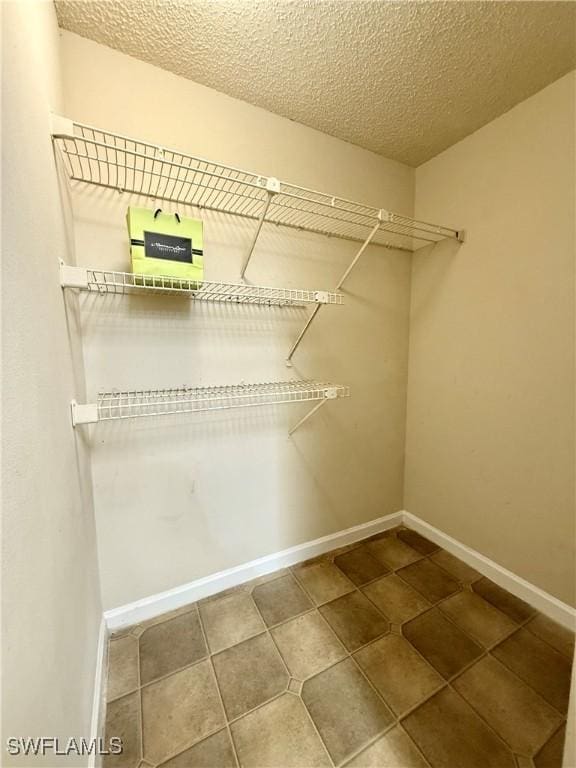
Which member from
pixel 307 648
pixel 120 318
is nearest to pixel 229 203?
pixel 120 318

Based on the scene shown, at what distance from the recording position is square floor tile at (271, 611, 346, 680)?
1222 mm

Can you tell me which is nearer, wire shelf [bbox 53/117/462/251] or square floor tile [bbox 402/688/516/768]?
square floor tile [bbox 402/688/516/768]

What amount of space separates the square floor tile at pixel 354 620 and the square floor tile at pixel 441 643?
0.13m

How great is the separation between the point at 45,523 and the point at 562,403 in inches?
73.5

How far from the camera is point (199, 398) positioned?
4.52ft

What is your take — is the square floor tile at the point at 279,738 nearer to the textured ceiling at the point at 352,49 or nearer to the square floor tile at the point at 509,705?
the square floor tile at the point at 509,705

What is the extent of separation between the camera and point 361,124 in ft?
5.19

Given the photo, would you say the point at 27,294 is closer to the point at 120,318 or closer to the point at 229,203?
the point at 120,318

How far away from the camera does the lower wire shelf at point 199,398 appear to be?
117 centimetres

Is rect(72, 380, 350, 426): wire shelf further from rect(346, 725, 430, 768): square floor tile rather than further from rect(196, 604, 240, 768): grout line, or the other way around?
rect(346, 725, 430, 768): square floor tile

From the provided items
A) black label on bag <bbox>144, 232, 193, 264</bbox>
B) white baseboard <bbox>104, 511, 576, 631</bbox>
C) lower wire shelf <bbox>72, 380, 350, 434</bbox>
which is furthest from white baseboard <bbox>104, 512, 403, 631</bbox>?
black label on bag <bbox>144, 232, 193, 264</bbox>

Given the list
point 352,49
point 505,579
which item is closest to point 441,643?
point 505,579

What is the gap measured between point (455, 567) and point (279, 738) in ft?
4.07

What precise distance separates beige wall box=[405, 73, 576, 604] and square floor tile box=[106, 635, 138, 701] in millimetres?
1730
